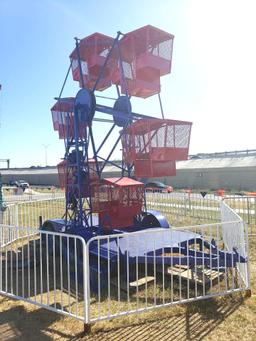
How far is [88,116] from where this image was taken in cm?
695

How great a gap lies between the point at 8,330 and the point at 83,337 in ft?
3.18

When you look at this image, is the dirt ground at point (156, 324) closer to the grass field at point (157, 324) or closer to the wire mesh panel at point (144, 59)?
the grass field at point (157, 324)

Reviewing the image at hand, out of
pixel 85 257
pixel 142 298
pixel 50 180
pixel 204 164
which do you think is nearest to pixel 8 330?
pixel 85 257

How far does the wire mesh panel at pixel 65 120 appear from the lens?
7.21 m

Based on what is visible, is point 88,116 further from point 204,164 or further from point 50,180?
point 50,180

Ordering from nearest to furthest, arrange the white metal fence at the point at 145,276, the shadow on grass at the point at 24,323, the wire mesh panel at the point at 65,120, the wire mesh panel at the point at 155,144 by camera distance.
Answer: the shadow on grass at the point at 24,323
the white metal fence at the point at 145,276
the wire mesh panel at the point at 155,144
the wire mesh panel at the point at 65,120

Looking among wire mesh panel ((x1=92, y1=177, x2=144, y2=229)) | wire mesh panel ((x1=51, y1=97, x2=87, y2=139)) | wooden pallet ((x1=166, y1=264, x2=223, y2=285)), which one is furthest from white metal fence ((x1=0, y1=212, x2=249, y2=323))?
wire mesh panel ((x1=51, y1=97, x2=87, y2=139))

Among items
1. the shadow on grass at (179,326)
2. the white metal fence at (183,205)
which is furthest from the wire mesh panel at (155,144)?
the white metal fence at (183,205)

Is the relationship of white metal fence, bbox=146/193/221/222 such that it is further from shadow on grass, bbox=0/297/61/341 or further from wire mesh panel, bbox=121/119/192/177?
shadow on grass, bbox=0/297/61/341

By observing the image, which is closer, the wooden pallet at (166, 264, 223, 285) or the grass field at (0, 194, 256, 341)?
the grass field at (0, 194, 256, 341)

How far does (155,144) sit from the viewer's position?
21.4 ft

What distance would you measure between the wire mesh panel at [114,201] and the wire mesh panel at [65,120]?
1290 millimetres

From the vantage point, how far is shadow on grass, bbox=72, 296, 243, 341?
3.85m

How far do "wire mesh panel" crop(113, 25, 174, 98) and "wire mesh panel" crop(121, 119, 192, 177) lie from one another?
1.33m
